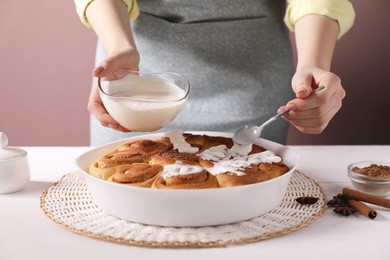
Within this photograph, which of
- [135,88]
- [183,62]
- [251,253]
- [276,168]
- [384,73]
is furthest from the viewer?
[384,73]

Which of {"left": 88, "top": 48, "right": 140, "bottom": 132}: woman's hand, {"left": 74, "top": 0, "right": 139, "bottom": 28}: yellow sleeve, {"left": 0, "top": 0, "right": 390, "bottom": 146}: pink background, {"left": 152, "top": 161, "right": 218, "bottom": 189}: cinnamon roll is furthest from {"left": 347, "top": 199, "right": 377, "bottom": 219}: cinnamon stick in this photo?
{"left": 0, "top": 0, "right": 390, "bottom": 146}: pink background

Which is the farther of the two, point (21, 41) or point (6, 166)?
point (21, 41)

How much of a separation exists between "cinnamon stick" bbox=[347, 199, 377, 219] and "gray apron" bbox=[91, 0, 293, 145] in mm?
651

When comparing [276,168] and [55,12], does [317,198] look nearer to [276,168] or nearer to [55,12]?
[276,168]

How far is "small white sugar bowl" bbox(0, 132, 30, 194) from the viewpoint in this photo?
3.88ft

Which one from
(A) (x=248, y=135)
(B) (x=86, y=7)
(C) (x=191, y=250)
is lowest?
(C) (x=191, y=250)

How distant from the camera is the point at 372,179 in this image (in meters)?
1.20

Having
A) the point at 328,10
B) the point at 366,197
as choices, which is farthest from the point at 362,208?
the point at 328,10

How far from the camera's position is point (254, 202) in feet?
3.37

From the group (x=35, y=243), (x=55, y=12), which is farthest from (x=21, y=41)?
(x=35, y=243)

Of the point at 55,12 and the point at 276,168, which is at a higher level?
the point at 55,12

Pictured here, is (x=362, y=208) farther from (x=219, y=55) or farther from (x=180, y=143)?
(x=219, y=55)

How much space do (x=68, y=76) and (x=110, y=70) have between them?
46.5 inches

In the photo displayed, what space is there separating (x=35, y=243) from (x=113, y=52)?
484 millimetres
